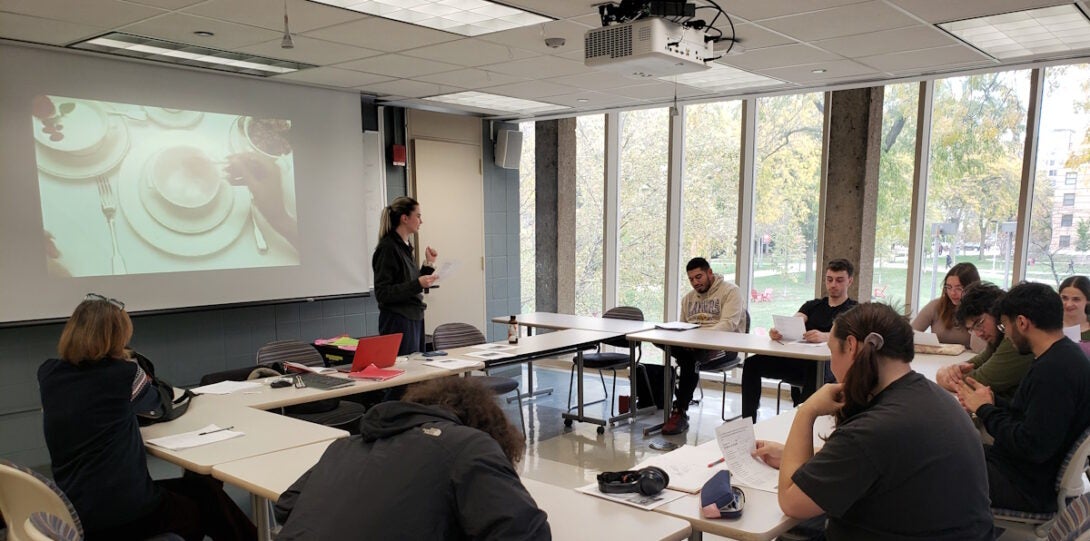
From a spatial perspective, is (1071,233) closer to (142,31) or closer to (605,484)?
(605,484)

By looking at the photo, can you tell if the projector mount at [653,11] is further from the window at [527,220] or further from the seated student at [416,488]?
the window at [527,220]

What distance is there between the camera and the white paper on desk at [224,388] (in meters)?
3.44

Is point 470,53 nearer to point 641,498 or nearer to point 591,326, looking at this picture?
point 591,326

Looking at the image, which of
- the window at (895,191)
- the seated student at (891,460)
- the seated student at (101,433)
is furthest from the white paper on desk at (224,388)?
the window at (895,191)

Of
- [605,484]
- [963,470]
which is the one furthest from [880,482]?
[605,484]

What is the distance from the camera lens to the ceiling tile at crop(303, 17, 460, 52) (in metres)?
3.71

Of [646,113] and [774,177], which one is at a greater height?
[646,113]

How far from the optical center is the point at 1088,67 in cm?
477

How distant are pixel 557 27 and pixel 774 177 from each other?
318cm

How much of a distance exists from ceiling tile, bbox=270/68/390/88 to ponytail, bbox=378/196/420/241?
1114 mm

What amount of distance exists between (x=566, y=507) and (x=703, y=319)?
3.67 metres

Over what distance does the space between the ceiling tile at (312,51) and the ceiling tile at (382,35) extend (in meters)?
0.11

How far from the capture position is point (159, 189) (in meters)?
4.78

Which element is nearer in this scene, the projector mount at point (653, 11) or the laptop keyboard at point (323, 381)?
the projector mount at point (653, 11)
